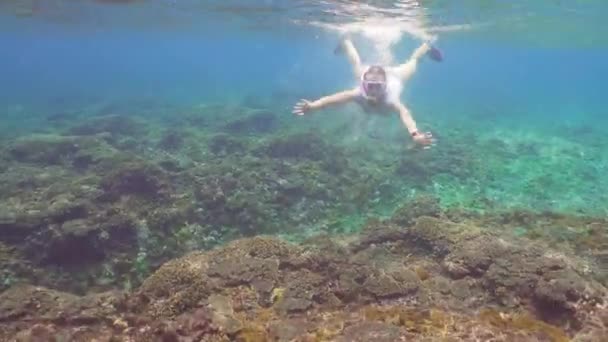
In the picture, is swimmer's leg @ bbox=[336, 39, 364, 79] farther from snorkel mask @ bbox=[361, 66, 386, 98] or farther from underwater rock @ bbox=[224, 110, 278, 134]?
underwater rock @ bbox=[224, 110, 278, 134]

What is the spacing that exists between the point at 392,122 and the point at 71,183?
18.6 meters

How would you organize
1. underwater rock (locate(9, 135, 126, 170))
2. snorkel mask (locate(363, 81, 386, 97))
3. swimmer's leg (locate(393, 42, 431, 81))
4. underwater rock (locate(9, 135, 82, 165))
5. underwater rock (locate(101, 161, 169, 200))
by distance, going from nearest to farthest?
snorkel mask (locate(363, 81, 386, 97)) → swimmer's leg (locate(393, 42, 431, 81)) → underwater rock (locate(101, 161, 169, 200)) → underwater rock (locate(9, 135, 126, 170)) → underwater rock (locate(9, 135, 82, 165))

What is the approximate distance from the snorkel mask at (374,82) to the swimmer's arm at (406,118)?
21.7 inches

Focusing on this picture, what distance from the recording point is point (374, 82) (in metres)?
9.51

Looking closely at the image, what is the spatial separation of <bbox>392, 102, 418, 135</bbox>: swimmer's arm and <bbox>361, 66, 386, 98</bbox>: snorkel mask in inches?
21.7

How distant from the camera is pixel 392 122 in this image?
2855 cm

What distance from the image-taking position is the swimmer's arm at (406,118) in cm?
934

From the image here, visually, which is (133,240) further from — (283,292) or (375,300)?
(375,300)

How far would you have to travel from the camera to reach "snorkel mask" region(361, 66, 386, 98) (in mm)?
9558

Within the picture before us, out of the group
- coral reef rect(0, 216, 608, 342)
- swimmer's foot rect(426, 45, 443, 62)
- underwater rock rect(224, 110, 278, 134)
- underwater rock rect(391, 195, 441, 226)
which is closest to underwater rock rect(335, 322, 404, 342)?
coral reef rect(0, 216, 608, 342)

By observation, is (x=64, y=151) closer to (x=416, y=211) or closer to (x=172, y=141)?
(x=172, y=141)

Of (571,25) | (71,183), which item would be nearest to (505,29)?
(571,25)

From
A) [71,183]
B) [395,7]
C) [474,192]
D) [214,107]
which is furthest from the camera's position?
[214,107]

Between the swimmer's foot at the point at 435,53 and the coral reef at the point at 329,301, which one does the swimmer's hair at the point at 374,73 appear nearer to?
the coral reef at the point at 329,301
